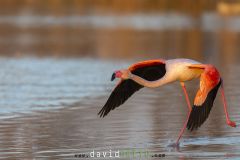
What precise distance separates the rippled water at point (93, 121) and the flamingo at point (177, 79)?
15.7 inches

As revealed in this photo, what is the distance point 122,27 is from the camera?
43.3 m

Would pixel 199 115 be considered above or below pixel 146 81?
below

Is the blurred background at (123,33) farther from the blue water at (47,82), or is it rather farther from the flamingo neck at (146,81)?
the flamingo neck at (146,81)

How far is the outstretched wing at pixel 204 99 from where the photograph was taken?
36.1 ft

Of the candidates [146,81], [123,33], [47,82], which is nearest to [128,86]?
Answer: [146,81]

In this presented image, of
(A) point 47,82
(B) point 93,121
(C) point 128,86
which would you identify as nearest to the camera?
(C) point 128,86

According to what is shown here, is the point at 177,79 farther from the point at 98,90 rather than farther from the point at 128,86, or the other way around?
the point at 98,90

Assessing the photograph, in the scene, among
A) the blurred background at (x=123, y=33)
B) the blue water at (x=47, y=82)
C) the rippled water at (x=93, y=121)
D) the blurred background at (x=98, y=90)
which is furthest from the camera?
the blurred background at (x=123, y=33)

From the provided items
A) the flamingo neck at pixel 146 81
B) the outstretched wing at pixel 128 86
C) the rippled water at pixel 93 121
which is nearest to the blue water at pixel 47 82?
the rippled water at pixel 93 121

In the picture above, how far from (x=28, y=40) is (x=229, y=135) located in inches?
920

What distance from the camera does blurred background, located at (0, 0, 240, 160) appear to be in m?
11.8

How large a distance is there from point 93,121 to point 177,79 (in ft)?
8.24

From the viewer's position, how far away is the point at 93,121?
13961 mm

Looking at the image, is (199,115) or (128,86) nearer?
(199,115)
